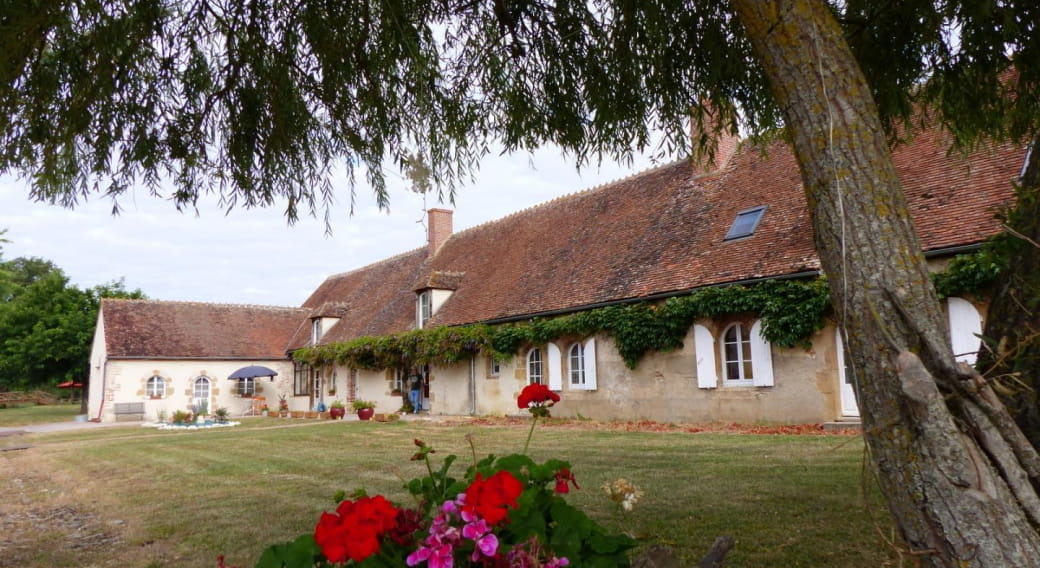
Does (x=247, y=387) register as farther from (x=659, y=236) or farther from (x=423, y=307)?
(x=659, y=236)

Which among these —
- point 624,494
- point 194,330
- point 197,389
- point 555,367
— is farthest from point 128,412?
point 624,494

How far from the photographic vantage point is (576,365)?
1602cm

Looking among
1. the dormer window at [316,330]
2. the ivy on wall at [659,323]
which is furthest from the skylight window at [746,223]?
the dormer window at [316,330]

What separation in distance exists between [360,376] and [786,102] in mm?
23170

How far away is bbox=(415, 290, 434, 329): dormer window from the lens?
68.2 ft

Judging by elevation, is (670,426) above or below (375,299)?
below

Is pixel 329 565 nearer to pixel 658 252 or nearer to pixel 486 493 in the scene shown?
pixel 486 493

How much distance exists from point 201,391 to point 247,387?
1.82m

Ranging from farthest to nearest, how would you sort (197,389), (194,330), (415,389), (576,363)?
(194,330)
(197,389)
(415,389)
(576,363)

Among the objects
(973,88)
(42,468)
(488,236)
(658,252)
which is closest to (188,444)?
(42,468)

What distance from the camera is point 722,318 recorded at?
12.8 metres

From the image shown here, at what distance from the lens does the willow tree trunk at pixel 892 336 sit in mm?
1767

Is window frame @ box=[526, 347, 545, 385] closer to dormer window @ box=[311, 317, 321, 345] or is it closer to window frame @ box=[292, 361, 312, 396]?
dormer window @ box=[311, 317, 321, 345]

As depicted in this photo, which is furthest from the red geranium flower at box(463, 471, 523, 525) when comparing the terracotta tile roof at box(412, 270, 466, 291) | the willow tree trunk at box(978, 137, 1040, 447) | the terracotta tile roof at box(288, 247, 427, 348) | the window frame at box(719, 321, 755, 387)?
the terracotta tile roof at box(288, 247, 427, 348)
